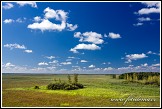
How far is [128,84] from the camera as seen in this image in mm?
32781

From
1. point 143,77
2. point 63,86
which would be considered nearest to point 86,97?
point 63,86

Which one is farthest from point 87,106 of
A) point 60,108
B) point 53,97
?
point 53,97

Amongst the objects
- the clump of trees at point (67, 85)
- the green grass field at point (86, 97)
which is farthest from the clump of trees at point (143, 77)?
the clump of trees at point (67, 85)

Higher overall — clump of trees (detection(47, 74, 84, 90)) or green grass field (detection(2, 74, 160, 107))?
clump of trees (detection(47, 74, 84, 90))

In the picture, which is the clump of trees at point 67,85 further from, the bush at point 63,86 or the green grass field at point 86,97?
the green grass field at point 86,97

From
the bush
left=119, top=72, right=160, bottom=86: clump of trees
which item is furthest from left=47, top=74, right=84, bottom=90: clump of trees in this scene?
left=119, top=72, right=160, bottom=86: clump of trees

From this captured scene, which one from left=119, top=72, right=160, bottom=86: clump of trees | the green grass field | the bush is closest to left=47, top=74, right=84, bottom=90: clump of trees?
the bush

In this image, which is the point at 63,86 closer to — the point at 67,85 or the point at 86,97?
the point at 67,85

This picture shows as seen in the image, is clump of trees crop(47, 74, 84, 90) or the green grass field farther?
clump of trees crop(47, 74, 84, 90)

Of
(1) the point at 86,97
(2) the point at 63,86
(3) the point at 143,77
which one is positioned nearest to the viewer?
(1) the point at 86,97

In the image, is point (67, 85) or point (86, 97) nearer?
point (86, 97)

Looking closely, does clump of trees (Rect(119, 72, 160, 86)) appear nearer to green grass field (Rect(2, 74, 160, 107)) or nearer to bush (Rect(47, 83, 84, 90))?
green grass field (Rect(2, 74, 160, 107))

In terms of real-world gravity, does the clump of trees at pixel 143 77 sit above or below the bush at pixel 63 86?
above

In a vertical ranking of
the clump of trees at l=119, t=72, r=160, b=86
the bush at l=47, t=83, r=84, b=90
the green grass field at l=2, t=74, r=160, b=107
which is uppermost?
the clump of trees at l=119, t=72, r=160, b=86
